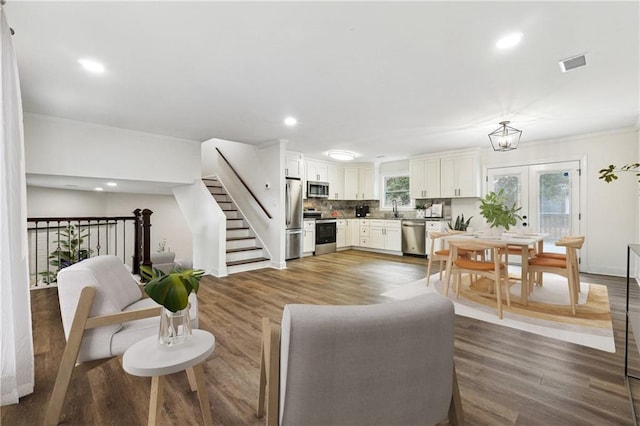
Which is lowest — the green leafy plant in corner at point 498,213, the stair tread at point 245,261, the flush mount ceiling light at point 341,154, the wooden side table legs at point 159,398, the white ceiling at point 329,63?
the stair tread at point 245,261

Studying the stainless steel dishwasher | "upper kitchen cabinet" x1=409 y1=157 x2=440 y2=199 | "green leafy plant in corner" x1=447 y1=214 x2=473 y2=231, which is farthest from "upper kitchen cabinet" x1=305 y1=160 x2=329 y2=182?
"green leafy plant in corner" x1=447 y1=214 x2=473 y2=231

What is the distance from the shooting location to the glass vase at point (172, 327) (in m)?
1.37

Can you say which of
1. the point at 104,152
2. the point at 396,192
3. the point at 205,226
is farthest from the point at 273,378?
the point at 396,192

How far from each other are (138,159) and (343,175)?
16.7 feet

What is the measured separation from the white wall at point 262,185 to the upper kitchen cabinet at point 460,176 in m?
3.61

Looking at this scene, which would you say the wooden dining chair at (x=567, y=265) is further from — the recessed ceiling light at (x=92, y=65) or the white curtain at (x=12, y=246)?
the recessed ceiling light at (x=92, y=65)

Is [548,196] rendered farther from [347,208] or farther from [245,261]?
[245,261]

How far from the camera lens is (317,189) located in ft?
24.4

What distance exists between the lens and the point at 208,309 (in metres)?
3.28

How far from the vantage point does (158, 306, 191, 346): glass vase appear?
1373 millimetres

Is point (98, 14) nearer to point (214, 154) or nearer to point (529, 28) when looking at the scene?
point (529, 28)

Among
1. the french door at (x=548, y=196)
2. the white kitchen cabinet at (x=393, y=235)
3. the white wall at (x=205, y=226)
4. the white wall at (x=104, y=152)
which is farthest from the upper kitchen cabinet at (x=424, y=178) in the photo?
the white wall at (x=104, y=152)

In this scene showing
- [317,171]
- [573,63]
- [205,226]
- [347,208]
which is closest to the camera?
[573,63]

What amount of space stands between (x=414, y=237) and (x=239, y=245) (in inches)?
158
